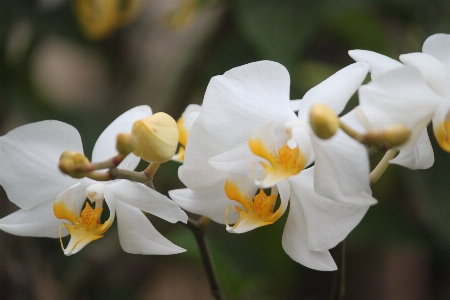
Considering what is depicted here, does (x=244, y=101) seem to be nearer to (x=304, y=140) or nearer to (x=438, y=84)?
(x=304, y=140)

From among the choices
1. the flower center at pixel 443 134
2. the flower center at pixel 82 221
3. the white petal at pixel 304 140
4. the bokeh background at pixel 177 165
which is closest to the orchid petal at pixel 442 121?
the flower center at pixel 443 134

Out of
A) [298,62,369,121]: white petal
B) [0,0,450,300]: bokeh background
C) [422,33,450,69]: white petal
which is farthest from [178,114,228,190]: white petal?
[0,0,450,300]: bokeh background

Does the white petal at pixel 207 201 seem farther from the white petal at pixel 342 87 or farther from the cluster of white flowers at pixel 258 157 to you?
the white petal at pixel 342 87

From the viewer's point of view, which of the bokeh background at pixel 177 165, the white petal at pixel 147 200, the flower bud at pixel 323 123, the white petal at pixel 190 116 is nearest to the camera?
the flower bud at pixel 323 123

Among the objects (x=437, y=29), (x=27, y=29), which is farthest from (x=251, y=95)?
(x=27, y=29)

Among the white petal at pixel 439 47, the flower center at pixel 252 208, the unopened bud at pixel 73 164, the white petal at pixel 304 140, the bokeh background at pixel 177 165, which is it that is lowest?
the bokeh background at pixel 177 165

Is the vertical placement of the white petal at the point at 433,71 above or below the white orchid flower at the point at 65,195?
above

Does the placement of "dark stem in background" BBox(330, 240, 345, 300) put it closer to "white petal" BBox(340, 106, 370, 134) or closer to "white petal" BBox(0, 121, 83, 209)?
"white petal" BBox(340, 106, 370, 134)

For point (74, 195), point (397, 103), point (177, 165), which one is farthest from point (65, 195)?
point (177, 165)
